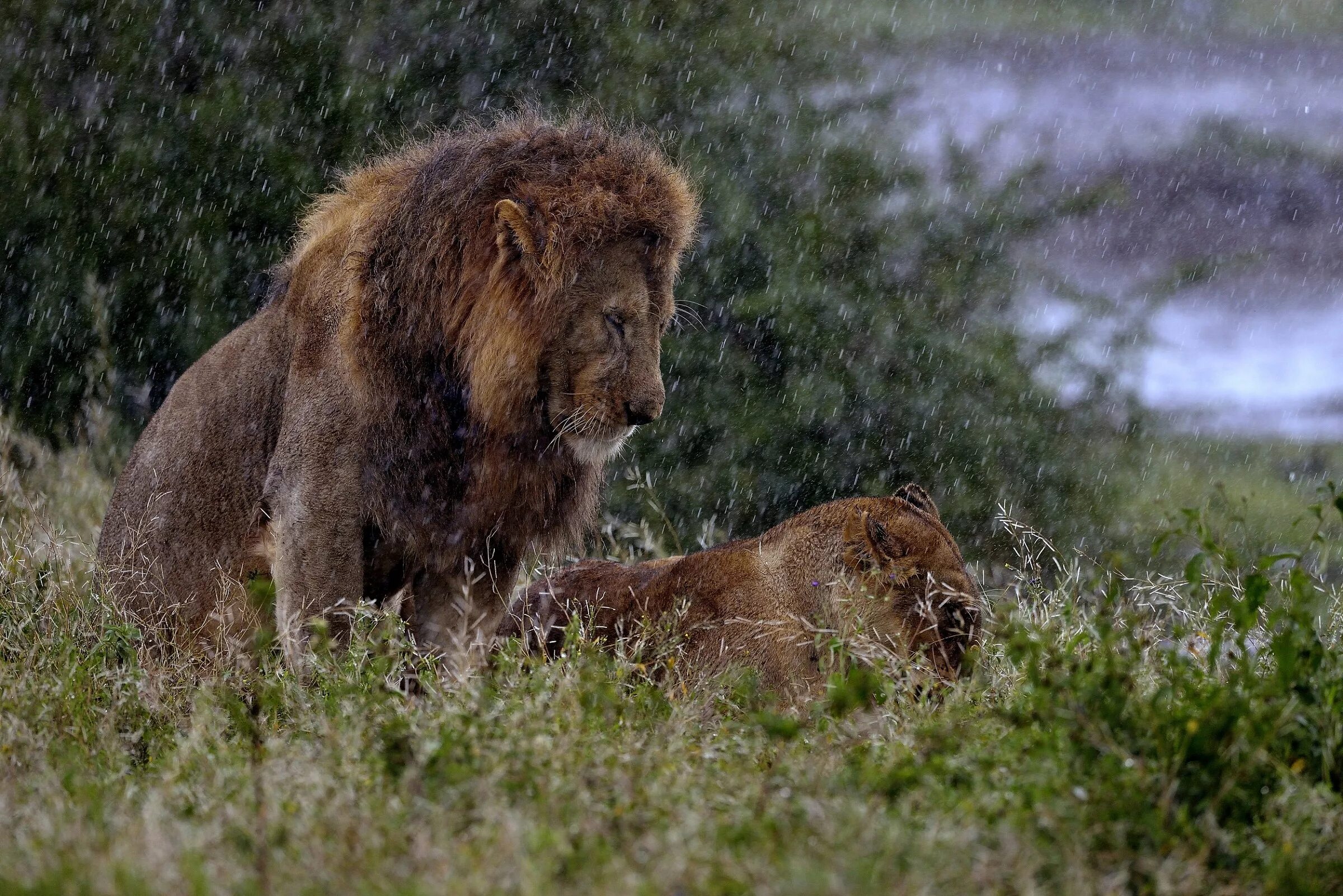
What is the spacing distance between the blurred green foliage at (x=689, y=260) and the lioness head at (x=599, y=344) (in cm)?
433

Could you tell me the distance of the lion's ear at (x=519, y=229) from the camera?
407 centimetres

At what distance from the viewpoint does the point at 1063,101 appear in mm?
10594

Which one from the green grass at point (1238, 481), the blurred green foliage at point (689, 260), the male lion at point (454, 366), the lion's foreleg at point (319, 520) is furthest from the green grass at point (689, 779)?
the green grass at point (1238, 481)

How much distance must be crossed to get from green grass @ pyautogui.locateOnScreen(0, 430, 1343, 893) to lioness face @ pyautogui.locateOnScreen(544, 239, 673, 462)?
0.67 meters

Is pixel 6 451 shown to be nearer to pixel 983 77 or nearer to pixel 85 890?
pixel 85 890

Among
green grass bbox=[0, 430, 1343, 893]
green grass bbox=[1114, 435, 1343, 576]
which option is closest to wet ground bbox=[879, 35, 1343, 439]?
green grass bbox=[1114, 435, 1343, 576]

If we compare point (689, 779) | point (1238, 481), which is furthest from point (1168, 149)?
point (689, 779)

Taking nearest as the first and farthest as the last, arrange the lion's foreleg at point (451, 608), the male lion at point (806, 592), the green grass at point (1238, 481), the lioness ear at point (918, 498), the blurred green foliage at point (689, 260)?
1. the male lion at point (806, 592)
2. the lion's foreleg at point (451, 608)
3. the lioness ear at point (918, 498)
4. the blurred green foliage at point (689, 260)
5. the green grass at point (1238, 481)

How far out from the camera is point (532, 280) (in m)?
4.09

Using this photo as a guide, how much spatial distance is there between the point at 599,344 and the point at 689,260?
4.83 m

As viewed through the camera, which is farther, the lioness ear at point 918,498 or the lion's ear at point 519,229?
the lioness ear at point 918,498

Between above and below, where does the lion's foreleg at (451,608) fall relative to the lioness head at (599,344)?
below

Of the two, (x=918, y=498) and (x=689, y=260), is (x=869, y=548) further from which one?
(x=689, y=260)

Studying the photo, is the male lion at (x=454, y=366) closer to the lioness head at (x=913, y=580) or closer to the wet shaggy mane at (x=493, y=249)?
the wet shaggy mane at (x=493, y=249)
